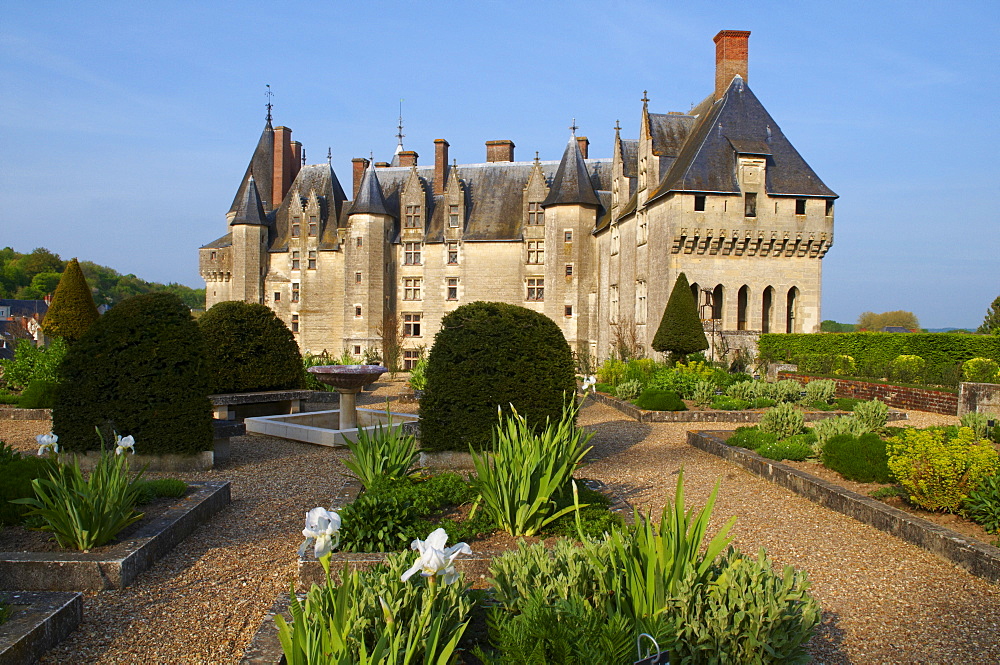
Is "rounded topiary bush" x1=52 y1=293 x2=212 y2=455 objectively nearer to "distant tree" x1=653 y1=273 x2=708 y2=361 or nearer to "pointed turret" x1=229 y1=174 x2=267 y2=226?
"distant tree" x1=653 y1=273 x2=708 y2=361

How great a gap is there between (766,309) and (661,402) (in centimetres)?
1504

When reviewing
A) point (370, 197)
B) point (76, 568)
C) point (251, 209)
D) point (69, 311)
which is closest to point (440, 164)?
point (370, 197)

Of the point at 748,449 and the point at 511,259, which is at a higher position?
the point at 511,259

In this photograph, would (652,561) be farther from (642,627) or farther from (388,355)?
(388,355)

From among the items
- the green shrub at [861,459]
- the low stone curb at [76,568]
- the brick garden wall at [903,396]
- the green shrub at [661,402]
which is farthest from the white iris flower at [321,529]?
the brick garden wall at [903,396]

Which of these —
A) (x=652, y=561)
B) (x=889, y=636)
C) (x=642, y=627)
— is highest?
(x=652, y=561)

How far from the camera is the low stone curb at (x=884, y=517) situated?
461cm

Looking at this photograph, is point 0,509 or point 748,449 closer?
point 0,509

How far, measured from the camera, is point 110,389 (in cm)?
722

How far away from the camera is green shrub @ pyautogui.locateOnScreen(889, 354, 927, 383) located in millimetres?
16016

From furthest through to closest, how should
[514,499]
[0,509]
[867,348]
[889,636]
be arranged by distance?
[867,348] < [0,509] < [514,499] < [889,636]

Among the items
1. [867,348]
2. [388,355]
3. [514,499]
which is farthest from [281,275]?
[514,499]

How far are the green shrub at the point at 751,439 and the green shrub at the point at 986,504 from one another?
115 inches

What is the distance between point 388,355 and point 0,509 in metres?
23.7
